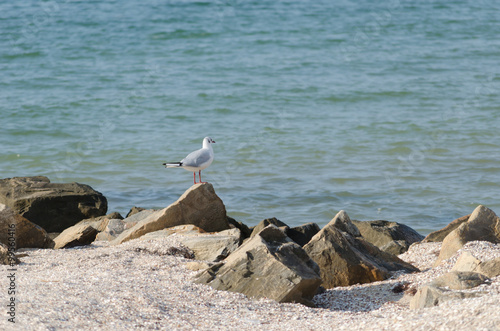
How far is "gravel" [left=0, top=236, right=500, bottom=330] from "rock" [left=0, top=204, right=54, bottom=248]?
2.07 feet

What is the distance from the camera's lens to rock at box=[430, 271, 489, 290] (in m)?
5.11

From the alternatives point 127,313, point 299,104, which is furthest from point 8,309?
point 299,104

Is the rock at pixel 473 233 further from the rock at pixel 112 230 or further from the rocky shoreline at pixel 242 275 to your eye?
the rock at pixel 112 230

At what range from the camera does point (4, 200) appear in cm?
877

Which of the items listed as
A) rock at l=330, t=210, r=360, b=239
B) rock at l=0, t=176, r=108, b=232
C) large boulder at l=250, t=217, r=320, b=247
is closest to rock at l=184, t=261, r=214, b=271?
large boulder at l=250, t=217, r=320, b=247

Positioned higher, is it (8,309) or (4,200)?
(8,309)

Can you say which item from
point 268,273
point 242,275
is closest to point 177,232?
point 242,275

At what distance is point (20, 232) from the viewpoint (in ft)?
23.6

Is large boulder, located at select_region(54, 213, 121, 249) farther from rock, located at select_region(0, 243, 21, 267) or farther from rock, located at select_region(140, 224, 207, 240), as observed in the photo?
rock, located at select_region(0, 243, 21, 267)

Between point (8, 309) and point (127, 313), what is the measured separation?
84 cm

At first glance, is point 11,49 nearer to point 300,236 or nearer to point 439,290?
point 300,236

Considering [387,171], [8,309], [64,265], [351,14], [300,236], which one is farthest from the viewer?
[351,14]

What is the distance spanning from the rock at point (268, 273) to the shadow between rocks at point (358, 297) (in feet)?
0.75

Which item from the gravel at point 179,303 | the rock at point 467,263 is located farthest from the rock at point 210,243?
the rock at point 467,263
